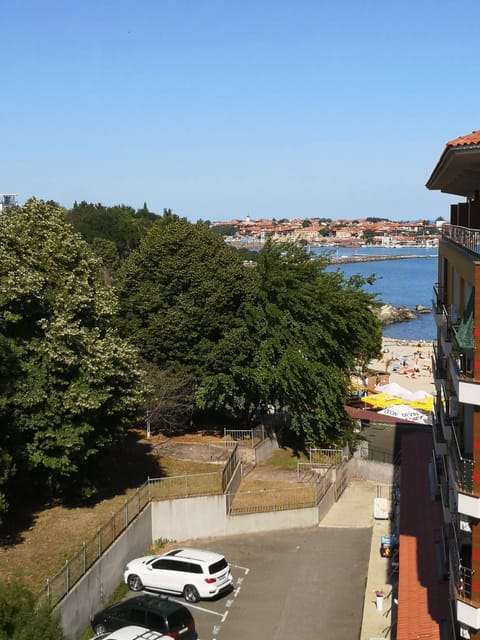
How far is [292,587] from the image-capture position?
2144 centimetres

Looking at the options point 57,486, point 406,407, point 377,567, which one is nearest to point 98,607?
point 57,486

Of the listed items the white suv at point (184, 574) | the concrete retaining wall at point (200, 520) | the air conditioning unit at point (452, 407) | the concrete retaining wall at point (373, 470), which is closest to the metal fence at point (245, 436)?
the concrete retaining wall at point (373, 470)

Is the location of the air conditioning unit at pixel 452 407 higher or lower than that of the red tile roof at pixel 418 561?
higher

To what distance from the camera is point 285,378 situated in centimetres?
3091

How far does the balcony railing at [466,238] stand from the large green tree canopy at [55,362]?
10.8 m

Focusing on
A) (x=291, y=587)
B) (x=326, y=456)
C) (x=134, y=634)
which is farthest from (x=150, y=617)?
(x=326, y=456)

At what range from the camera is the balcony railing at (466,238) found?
1327 cm

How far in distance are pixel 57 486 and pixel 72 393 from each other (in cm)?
376

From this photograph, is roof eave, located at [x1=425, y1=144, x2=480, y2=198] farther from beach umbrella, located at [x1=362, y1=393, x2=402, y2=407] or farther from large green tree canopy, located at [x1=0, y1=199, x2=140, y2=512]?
beach umbrella, located at [x1=362, y1=393, x2=402, y2=407]

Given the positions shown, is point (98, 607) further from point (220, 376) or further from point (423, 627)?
point (220, 376)

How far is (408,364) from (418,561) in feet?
175

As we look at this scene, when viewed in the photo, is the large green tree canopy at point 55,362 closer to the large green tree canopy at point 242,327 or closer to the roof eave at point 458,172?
the large green tree canopy at point 242,327

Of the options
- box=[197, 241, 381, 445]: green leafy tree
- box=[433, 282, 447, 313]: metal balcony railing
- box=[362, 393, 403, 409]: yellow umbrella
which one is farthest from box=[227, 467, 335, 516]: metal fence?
box=[362, 393, 403, 409]: yellow umbrella

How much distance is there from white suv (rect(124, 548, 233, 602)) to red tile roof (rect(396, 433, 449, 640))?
199 inches
